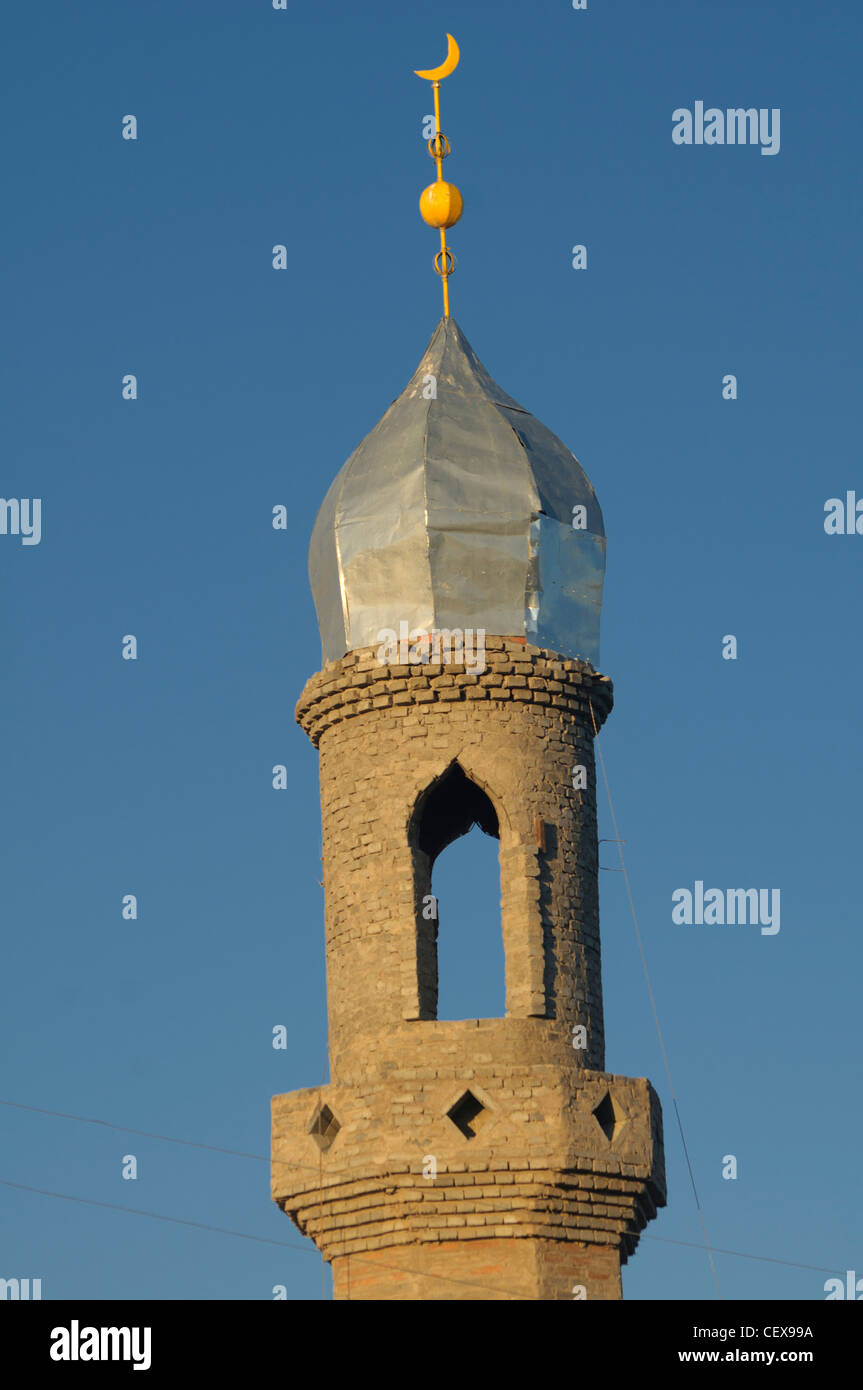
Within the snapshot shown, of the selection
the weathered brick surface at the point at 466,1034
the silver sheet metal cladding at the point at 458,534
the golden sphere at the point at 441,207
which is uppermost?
the golden sphere at the point at 441,207

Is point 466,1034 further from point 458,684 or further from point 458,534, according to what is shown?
point 458,534

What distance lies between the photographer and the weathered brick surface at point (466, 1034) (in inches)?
1478

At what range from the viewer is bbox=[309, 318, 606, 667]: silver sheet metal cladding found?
1577 inches

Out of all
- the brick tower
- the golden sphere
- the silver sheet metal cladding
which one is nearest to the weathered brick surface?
the brick tower

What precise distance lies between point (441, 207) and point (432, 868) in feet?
25.7

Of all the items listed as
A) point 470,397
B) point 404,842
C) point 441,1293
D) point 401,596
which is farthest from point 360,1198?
point 470,397

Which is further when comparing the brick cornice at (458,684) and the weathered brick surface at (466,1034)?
the brick cornice at (458,684)

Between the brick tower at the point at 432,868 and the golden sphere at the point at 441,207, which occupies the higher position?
the golden sphere at the point at 441,207

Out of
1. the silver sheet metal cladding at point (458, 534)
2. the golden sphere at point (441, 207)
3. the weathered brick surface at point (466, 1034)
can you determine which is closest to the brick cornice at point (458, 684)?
the weathered brick surface at point (466, 1034)

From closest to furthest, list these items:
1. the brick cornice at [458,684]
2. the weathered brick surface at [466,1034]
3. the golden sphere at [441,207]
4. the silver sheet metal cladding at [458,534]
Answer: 1. the weathered brick surface at [466,1034]
2. the brick cornice at [458,684]
3. the silver sheet metal cladding at [458,534]
4. the golden sphere at [441,207]

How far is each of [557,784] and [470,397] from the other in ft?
15.7

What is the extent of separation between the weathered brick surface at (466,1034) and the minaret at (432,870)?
24 mm

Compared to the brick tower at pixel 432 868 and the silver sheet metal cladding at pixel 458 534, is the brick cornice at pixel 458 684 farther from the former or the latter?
the silver sheet metal cladding at pixel 458 534

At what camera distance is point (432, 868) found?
1623 inches
